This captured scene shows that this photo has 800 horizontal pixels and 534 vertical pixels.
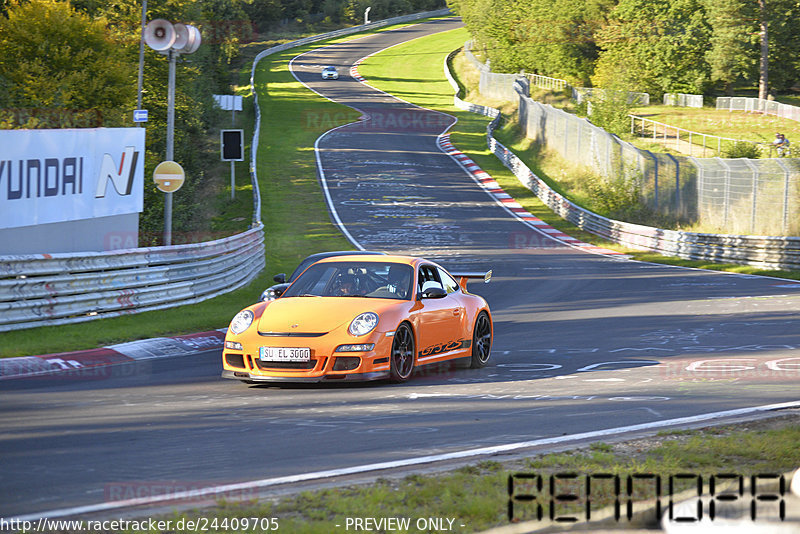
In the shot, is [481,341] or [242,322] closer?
[242,322]

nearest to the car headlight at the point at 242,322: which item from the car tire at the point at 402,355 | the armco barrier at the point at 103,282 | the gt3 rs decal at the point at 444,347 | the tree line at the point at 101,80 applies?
the car tire at the point at 402,355

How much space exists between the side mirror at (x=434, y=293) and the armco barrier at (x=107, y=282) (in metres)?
5.96

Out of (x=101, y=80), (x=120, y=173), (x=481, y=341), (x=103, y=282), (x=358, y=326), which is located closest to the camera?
(x=358, y=326)

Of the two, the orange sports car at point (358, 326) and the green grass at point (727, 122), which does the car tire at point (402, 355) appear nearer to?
the orange sports car at point (358, 326)

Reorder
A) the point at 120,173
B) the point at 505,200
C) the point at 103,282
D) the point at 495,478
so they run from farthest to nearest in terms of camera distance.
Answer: the point at 505,200, the point at 120,173, the point at 103,282, the point at 495,478

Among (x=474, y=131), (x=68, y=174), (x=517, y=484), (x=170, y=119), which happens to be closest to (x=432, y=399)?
(x=517, y=484)

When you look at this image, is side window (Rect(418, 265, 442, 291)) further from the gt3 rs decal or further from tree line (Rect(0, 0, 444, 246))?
tree line (Rect(0, 0, 444, 246))

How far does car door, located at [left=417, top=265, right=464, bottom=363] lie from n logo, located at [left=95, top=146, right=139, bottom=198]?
8.69 m

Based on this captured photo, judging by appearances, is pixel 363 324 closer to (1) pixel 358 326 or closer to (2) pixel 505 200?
(1) pixel 358 326

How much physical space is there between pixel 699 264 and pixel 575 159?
18312 millimetres

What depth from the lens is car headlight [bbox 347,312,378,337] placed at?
401 inches

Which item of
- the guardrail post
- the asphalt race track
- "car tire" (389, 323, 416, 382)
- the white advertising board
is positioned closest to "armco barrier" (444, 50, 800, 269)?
the guardrail post

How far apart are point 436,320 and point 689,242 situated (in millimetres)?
20793

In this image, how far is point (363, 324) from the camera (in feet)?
33.7
